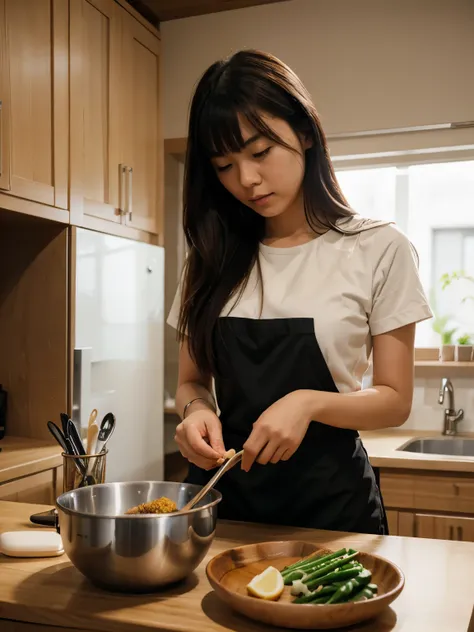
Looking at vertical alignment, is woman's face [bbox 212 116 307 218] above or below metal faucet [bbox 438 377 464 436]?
above

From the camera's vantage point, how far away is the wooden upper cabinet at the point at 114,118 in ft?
8.46

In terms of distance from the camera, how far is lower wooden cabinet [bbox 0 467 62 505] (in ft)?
6.89

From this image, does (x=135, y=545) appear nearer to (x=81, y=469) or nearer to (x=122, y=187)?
(x=81, y=469)

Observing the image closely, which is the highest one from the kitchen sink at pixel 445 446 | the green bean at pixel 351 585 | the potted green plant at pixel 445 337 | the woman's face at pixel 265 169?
the woman's face at pixel 265 169

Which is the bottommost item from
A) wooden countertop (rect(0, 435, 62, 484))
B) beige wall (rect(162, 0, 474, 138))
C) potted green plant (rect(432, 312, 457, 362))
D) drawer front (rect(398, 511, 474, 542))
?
drawer front (rect(398, 511, 474, 542))

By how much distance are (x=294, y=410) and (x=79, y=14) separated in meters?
2.01

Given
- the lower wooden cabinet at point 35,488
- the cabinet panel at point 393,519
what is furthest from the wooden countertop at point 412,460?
the lower wooden cabinet at point 35,488

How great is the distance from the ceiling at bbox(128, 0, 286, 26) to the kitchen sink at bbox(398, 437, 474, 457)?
6.51ft

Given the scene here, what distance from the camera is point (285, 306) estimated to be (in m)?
1.44

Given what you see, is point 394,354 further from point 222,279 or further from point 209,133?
point 209,133

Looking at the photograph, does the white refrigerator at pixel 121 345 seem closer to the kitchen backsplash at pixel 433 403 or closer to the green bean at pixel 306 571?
the kitchen backsplash at pixel 433 403

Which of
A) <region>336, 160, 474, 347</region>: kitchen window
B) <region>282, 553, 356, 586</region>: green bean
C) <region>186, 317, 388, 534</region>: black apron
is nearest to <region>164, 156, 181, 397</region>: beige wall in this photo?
<region>336, 160, 474, 347</region>: kitchen window

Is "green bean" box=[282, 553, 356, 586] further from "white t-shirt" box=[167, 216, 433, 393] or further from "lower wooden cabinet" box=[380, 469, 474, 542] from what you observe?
"lower wooden cabinet" box=[380, 469, 474, 542]

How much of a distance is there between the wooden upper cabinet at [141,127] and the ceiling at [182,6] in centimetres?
12
